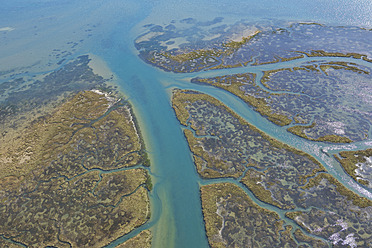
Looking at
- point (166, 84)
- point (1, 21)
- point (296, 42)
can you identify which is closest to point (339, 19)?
point (296, 42)

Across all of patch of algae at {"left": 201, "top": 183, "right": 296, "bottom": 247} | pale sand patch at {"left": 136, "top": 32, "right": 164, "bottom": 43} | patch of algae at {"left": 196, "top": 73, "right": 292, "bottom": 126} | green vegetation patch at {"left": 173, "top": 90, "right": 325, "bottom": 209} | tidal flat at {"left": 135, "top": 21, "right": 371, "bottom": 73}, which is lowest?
patch of algae at {"left": 201, "top": 183, "right": 296, "bottom": 247}

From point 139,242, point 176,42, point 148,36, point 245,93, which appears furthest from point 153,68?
point 139,242

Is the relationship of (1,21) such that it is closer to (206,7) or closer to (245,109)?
(206,7)

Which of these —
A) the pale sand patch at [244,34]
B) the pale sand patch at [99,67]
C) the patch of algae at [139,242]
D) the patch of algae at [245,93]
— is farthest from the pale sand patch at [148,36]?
the patch of algae at [139,242]

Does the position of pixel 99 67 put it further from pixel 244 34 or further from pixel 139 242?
pixel 139 242

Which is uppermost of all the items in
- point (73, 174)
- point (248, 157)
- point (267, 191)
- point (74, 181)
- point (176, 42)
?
point (176, 42)

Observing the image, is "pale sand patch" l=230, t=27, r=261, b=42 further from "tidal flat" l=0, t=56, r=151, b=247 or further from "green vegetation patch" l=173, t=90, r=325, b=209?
"tidal flat" l=0, t=56, r=151, b=247

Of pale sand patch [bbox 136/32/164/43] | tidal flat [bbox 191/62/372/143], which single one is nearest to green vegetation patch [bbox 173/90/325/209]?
tidal flat [bbox 191/62/372/143]
